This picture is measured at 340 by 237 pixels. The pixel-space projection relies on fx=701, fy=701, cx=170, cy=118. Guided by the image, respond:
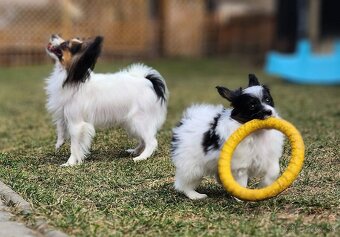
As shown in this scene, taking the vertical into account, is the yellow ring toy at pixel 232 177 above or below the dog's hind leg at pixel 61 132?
above

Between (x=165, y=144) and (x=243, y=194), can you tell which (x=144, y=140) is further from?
(x=243, y=194)

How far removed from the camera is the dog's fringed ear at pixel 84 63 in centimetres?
677

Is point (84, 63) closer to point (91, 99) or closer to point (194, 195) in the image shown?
point (91, 99)

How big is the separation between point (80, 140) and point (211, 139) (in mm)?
2168

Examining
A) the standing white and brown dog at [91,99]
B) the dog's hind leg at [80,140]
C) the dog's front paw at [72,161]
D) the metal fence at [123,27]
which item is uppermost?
the standing white and brown dog at [91,99]

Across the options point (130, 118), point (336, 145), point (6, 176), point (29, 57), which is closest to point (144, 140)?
point (130, 118)

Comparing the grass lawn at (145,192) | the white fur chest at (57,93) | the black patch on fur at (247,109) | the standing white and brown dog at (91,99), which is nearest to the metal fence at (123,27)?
the grass lawn at (145,192)

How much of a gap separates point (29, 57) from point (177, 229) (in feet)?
56.4

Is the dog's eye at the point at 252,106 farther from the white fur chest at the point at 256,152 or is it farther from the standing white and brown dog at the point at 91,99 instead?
the standing white and brown dog at the point at 91,99

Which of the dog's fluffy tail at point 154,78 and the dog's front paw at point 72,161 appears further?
the dog's fluffy tail at point 154,78

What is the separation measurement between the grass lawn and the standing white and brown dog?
10.9 inches

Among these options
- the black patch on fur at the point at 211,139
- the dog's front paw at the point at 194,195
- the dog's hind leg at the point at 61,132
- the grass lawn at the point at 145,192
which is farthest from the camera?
the dog's hind leg at the point at 61,132

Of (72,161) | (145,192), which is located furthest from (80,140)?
(145,192)

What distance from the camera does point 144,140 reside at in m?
7.13
